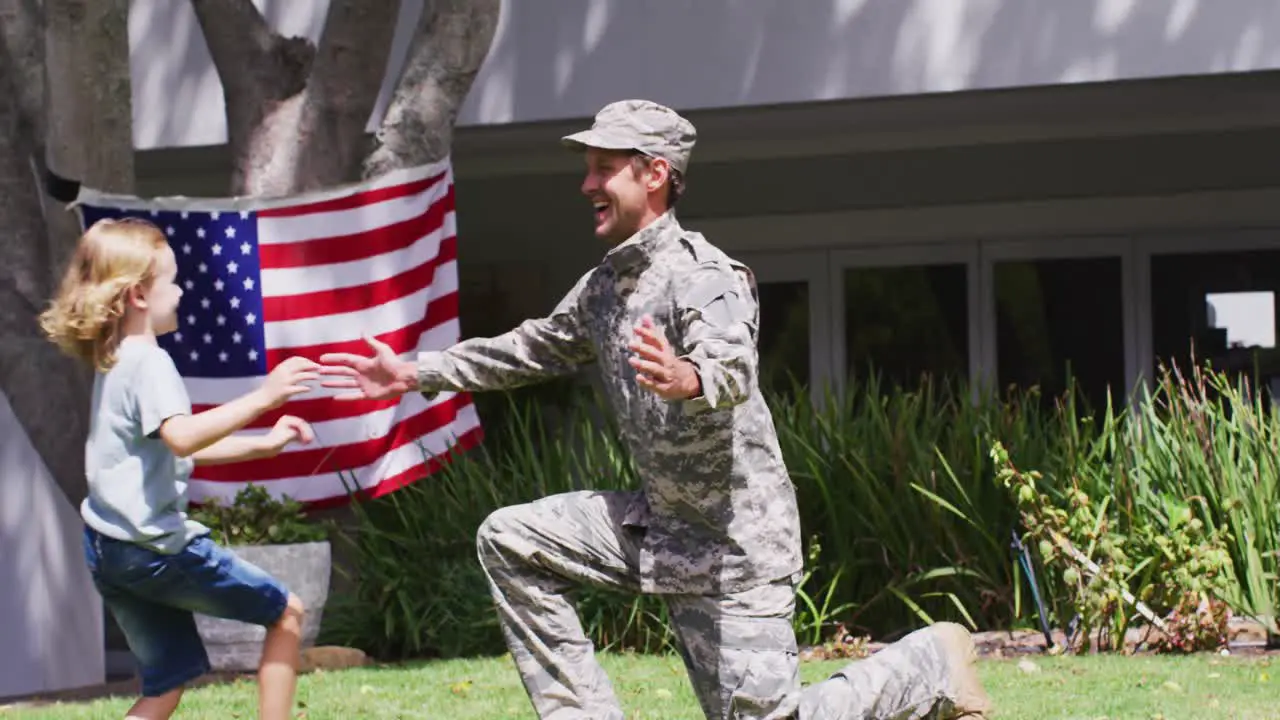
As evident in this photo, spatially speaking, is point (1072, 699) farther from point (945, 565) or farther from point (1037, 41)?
point (1037, 41)

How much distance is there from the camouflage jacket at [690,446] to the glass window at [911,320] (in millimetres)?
8616

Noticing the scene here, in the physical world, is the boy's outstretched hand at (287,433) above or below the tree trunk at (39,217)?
below

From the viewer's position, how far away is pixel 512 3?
1095 cm

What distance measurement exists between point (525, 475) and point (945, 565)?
2.28 meters

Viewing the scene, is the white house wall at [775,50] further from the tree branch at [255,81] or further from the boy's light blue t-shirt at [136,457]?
the boy's light blue t-shirt at [136,457]

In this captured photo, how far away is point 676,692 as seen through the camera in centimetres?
719

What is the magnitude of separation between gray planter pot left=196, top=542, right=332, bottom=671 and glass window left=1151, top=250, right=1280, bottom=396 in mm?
6535

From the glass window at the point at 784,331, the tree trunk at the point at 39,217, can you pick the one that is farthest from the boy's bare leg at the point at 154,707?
the glass window at the point at 784,331

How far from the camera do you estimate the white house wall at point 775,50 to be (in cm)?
988

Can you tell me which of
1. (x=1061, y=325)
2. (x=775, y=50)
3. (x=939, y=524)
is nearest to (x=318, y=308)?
(x=775, y=50)

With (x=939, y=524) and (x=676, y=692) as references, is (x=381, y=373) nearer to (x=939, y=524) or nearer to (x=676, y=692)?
(x=676, y=692)

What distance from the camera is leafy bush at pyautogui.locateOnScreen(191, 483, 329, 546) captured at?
9156mm

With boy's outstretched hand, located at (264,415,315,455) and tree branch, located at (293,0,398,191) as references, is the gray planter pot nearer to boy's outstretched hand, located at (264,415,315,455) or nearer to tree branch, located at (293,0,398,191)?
tree branch, located at (293,0,398,191)

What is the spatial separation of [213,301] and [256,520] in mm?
1105
